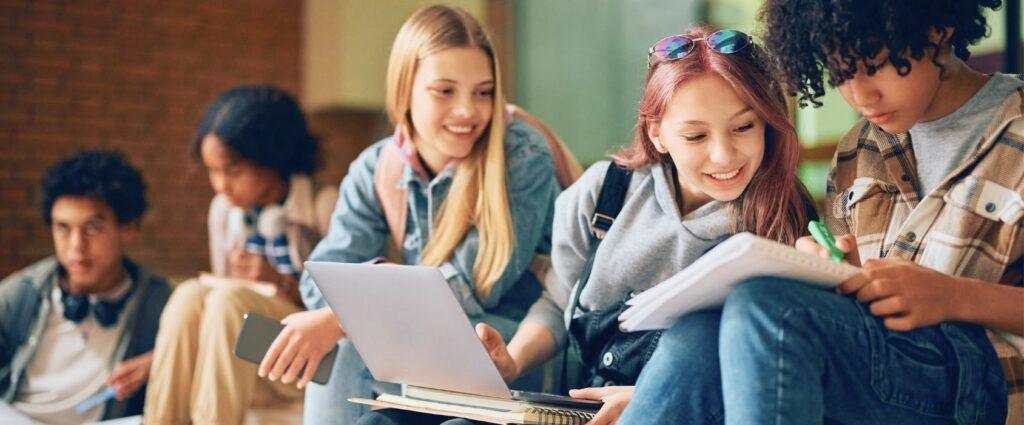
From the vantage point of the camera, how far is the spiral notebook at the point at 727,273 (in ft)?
3.85

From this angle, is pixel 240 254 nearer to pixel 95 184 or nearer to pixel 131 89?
pixel 95 184

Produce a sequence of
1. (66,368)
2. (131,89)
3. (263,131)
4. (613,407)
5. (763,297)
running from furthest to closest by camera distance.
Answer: (131,89) < (263,131) < (66,368) < (613,407) < (763,297)

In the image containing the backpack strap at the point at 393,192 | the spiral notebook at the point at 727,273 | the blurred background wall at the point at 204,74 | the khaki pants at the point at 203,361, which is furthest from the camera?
the blurred background wall at the point at 204,74

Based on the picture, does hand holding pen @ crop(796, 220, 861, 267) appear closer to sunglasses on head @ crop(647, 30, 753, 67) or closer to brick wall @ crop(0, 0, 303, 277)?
sunglasses on head @ crop(647, 30, 753, 67)

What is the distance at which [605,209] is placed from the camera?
5.47 feet

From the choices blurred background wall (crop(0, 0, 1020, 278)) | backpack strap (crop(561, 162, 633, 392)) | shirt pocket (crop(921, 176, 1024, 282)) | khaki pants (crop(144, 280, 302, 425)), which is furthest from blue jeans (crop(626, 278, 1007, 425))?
blurred background wall (crop(0, 0, 1020, 278))

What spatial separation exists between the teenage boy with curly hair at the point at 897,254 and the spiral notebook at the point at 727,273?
0.02m

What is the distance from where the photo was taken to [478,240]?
6.49ft

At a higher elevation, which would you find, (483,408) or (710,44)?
(710,44)

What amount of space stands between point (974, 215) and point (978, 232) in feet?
0.07

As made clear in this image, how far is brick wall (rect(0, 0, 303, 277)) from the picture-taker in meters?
4.33

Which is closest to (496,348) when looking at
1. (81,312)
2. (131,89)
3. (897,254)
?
(897,254)

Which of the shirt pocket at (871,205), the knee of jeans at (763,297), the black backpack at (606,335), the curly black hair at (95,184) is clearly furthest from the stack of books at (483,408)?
the curly black hair at (95,184)

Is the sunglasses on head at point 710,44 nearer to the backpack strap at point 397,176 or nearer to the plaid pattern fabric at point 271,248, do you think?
the backpack strap at point 397,176
